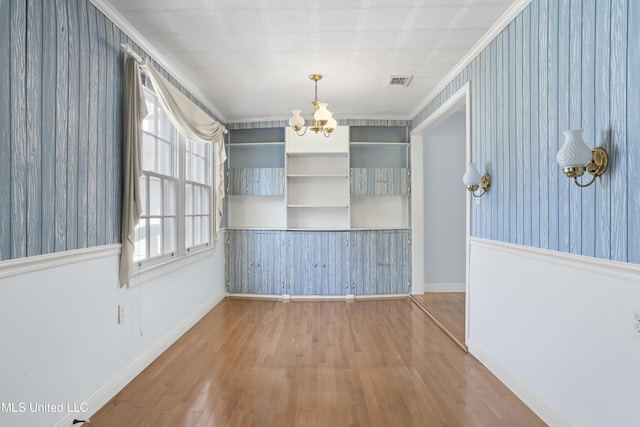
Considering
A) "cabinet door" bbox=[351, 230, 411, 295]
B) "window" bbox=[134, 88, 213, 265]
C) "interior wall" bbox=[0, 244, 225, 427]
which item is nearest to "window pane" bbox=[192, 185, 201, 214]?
"window" bbox=[134, 88, 213, 265]

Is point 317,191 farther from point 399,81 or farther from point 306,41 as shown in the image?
point 306,41

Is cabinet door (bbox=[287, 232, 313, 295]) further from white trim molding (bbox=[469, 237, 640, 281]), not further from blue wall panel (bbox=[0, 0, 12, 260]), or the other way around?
blue wall panel (bbox=[0, 0, 12, 260])

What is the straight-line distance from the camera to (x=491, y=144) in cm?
295

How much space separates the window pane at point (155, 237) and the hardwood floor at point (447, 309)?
292 centimetres

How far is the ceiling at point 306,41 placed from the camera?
2.52m

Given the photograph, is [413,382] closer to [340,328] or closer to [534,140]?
[340,328]

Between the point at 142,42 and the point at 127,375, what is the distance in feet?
8.48

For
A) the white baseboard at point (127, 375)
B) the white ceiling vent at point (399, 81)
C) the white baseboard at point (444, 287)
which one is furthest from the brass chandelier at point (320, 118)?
the white baseboard at point (444, 287)

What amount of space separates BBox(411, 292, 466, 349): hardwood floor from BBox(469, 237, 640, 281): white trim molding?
1.27m

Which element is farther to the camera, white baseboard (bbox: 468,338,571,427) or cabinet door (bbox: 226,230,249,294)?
cabinet door (bbox: 226,230,249,294)

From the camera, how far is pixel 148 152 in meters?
3.16

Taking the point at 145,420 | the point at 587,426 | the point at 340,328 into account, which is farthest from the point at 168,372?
the point at 587,426

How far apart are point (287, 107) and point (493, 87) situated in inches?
106

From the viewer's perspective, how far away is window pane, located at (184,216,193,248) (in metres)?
3.93
